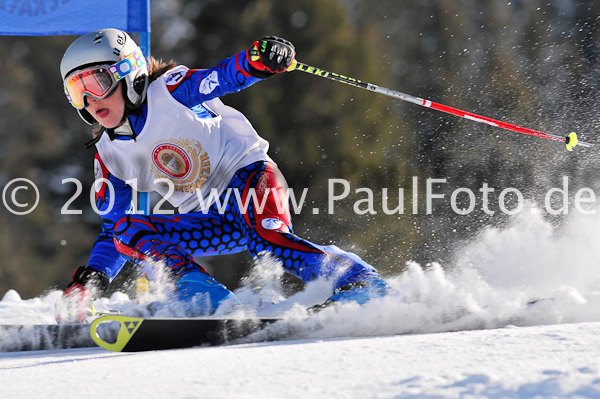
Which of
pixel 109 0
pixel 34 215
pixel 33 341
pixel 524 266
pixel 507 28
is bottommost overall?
pixel 33 341

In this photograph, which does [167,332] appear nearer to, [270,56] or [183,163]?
[183,163]

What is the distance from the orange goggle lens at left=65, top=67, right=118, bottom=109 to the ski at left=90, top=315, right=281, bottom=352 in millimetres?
992

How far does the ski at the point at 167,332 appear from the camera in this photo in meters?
2.21

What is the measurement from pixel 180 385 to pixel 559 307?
1336mm

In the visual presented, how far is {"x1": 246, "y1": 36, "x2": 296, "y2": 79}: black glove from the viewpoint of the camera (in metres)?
2.56

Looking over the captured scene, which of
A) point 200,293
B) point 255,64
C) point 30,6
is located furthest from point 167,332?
point 30,6

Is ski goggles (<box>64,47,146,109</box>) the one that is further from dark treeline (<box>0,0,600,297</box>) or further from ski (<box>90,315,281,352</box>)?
dark treeline (<box>0,0,600,297</box>)

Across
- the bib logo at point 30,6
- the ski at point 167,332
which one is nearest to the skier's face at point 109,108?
the ski at point 167,332

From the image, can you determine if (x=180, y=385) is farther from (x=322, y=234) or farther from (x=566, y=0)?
(x=566, y=0)

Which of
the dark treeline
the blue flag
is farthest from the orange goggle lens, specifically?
the dark treeline

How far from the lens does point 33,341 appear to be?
97.7 inches

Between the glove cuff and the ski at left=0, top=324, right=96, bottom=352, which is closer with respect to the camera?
the ski at left=0, top=324, right=96, bottom=352

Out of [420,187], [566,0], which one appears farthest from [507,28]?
[420,187]

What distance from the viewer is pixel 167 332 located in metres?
2.24
